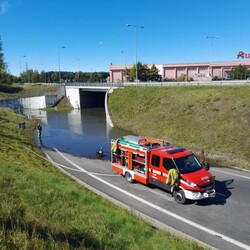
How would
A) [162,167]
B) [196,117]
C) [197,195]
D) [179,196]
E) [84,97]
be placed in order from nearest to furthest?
1. [197,195]
2. [179,196]
3. [162,167]
4. [196,117]
5. [84,97]

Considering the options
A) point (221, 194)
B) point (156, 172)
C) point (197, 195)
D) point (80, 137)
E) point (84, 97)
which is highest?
point (84, 97)

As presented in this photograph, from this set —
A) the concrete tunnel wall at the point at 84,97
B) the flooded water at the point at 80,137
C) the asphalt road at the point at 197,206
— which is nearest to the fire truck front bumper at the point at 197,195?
the asphalt road at the point at 197,206

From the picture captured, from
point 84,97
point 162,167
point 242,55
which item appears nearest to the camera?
point 162,167

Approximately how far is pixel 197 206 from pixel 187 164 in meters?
2.09

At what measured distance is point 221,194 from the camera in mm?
14414

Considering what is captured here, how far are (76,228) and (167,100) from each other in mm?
32374

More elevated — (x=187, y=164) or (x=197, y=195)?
(x=187, y=164)

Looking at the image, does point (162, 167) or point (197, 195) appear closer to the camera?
point (197, 195)

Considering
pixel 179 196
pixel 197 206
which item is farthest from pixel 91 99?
pixel 197 206

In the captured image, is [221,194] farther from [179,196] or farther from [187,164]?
[179,196]

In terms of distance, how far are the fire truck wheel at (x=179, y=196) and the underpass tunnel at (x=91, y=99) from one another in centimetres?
5683

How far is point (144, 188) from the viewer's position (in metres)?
15.3

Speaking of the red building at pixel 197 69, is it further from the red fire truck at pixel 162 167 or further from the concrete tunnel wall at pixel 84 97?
the red fire truck at pixel 162 167

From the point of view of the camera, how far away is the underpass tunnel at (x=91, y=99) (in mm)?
68956
